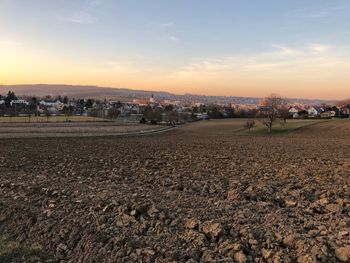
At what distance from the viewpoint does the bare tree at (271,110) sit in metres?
82.6

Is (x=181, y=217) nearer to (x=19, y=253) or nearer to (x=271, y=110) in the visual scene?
(x=19, y=253)

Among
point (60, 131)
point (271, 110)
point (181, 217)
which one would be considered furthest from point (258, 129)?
point (181, 217)

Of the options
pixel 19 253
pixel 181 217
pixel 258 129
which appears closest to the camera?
pixel 19 253

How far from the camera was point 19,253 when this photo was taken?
909 cm

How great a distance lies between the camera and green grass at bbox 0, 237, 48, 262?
8773 mm

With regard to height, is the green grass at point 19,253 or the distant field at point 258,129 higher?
the green grass at point 19,253

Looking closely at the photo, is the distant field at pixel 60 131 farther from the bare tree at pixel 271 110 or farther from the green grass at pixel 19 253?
the green grass at pixel 19 253

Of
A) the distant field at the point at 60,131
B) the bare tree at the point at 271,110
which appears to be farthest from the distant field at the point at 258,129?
the distant field at the point at 60,131

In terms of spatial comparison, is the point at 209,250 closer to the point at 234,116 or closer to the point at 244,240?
the point at 244,240

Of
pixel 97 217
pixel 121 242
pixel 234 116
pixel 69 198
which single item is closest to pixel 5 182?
pixel 69 198

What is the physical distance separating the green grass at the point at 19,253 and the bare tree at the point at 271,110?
75.2 metres

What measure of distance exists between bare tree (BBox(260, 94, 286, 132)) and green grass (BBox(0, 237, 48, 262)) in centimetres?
7525

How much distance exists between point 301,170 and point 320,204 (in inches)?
361

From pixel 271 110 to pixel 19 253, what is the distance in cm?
7971
